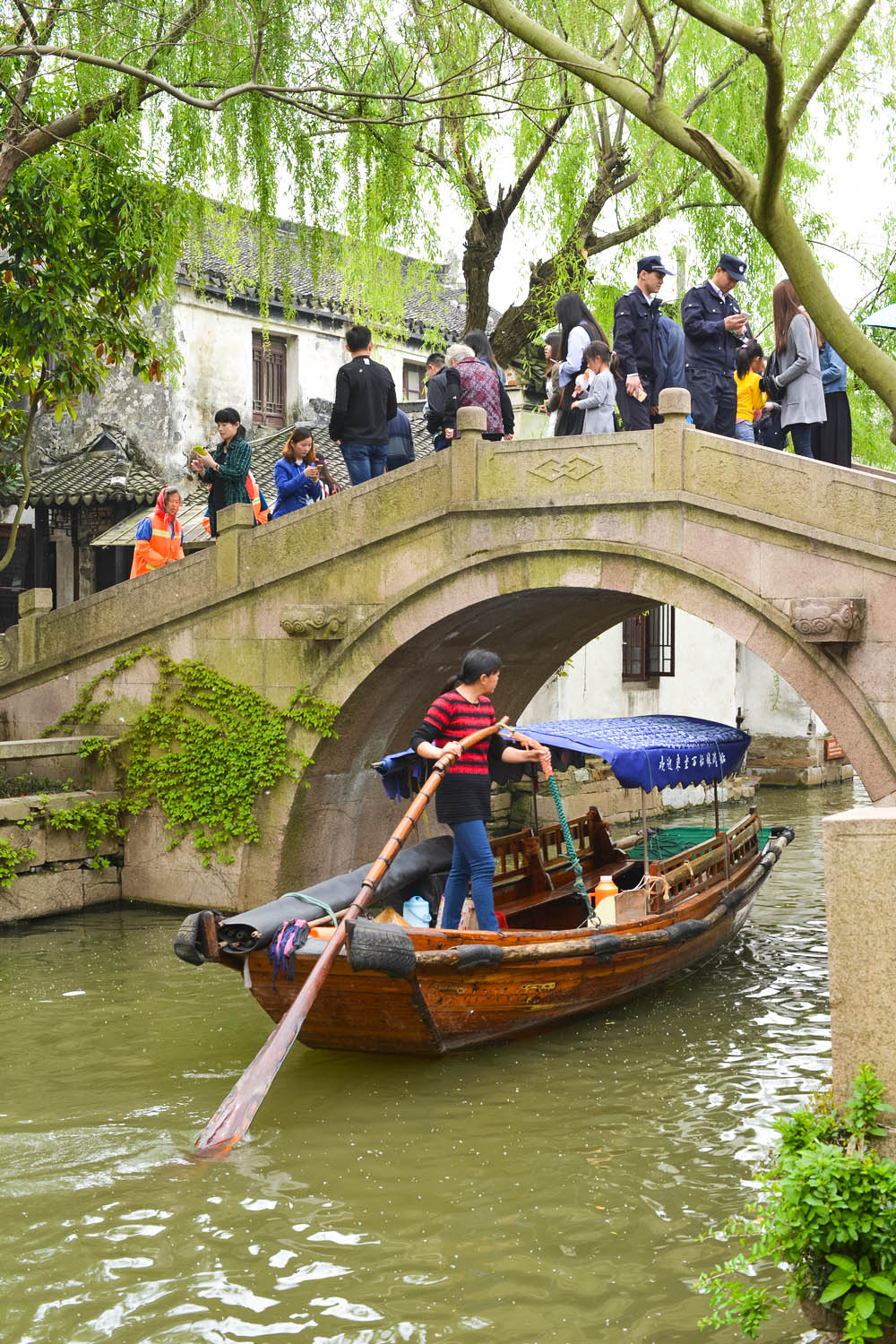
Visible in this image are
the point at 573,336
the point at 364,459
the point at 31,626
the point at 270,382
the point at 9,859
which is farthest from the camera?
the point at 270,382

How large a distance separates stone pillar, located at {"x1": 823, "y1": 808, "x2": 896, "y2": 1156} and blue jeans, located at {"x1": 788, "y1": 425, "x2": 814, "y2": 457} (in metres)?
5.98

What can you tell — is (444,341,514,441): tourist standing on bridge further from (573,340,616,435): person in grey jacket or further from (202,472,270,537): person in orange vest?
(202,472,270,537): person in orange vest

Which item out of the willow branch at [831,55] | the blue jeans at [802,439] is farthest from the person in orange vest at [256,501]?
the willow branch at [831,55]

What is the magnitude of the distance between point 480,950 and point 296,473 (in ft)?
16.8

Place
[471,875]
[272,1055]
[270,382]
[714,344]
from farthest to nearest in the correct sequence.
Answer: [270,382], [714,344], [471,875], [272,1055]

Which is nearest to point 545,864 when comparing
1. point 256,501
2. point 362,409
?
point 362,409

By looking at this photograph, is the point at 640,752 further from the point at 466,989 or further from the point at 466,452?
the point at 466,452

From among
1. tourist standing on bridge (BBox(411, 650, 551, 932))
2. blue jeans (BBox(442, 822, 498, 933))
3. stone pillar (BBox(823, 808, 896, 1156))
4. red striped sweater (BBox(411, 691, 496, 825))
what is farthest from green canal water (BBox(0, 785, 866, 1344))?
red striped sweater (BBox(411, 691, 496, 825))

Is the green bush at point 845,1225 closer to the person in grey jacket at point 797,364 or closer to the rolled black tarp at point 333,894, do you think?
the rolled black tarp at point 333,894

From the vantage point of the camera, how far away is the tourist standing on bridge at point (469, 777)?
298 inches

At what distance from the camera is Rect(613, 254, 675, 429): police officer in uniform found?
9305 millimetres

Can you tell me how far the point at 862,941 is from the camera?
3820 millimetres

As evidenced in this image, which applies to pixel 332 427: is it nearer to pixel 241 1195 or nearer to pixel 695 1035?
pixel 695 1035

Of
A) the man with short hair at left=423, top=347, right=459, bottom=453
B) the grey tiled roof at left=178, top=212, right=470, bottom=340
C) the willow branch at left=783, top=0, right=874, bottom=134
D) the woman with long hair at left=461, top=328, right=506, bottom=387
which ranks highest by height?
the grey tiled roof at left=178, top=212, right=470, bottom=340
